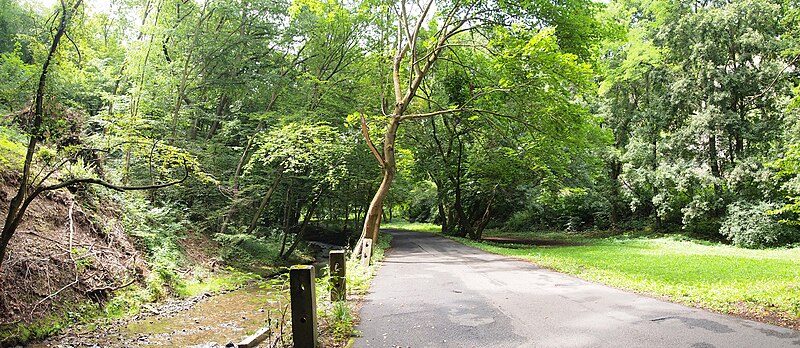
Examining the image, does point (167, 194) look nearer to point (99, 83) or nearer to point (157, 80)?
point (157, 80)

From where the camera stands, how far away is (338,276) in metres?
7.13

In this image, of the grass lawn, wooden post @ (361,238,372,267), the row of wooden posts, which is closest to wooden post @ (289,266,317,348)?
the row of wooden posts

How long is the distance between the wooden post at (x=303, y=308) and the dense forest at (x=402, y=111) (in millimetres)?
4948

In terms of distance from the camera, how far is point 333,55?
22219 millimetres

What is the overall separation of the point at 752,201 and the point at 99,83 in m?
31.0

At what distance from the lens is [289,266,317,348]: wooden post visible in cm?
460

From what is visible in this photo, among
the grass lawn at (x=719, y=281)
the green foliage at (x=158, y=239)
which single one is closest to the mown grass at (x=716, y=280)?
the grass lawn at (x=719, y=281)

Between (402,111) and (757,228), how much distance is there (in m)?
18.6

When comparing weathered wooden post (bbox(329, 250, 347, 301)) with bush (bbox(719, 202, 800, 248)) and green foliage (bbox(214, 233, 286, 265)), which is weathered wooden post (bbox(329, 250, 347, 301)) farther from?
bush (bbox(719, 202, 800, 248))

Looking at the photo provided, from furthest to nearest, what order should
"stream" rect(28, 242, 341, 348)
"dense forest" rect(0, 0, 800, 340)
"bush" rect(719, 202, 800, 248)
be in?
"bush" rect(719, 202, 800, 248) < "dense forest" rect(0, 0, 800, 340) < "stream" rect(28, 242, 341, 348)

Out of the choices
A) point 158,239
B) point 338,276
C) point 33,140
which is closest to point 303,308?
point 338,276

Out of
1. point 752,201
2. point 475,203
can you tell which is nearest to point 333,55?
point 475,203

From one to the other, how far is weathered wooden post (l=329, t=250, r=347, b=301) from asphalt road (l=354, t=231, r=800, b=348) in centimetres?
45

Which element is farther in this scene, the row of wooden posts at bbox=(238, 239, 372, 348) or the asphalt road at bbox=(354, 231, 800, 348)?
the asphalt road at bbox=(354, 231, 800, 348)
